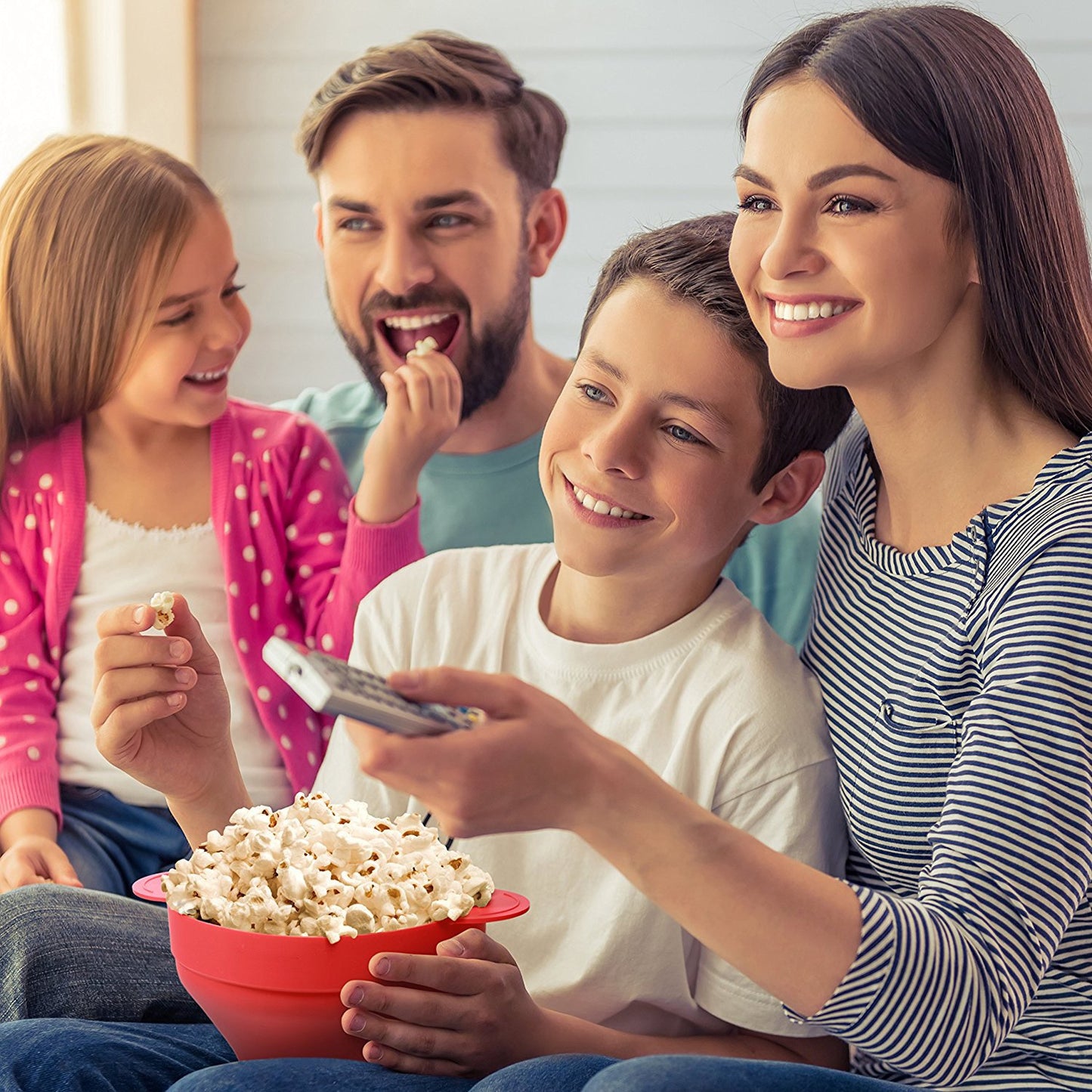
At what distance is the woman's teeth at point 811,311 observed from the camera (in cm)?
130

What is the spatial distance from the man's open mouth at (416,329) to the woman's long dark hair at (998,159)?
2.85 ft

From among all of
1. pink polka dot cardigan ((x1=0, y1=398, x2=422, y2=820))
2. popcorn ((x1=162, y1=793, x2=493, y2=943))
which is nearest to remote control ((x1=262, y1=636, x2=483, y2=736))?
popcorn ((x1=162, y1=793, x2=493, y2=943))

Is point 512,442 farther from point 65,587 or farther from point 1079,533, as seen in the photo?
point 1079,533

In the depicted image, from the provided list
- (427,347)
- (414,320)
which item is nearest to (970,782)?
(427,347)

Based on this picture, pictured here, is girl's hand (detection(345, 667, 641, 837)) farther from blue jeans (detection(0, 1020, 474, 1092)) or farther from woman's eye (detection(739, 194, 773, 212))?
→ woman's eye (detection(739, 194, 773, 212))

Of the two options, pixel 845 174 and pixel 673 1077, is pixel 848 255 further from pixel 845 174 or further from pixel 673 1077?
pixel 673 1077

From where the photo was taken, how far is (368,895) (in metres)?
1.16

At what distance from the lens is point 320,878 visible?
116 centimetres

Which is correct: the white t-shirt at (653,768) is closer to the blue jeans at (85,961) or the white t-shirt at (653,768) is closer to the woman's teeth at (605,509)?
the woman's teeth at (605,509)

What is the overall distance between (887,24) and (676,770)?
735 mm

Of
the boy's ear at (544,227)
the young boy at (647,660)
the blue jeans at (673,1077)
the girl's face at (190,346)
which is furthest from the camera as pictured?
the boy's ear at (544,227)

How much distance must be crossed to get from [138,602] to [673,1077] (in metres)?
1.14

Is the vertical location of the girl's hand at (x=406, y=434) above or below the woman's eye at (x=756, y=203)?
below

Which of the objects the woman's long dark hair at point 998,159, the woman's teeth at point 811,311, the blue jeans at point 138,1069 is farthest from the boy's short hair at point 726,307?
the blue jeans at point 138,1069
